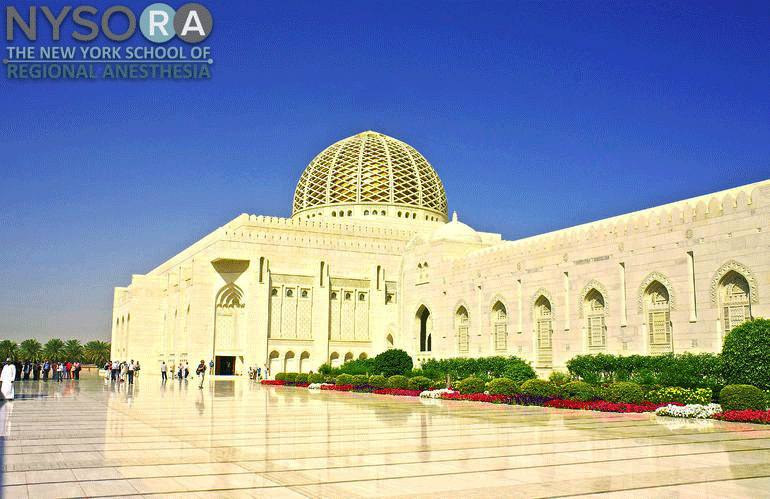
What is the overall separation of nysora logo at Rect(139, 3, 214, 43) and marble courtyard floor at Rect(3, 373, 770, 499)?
8.72 meters

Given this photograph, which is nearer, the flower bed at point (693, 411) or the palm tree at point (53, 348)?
the flower bed at point (693, 411)

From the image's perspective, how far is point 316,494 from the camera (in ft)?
19.8

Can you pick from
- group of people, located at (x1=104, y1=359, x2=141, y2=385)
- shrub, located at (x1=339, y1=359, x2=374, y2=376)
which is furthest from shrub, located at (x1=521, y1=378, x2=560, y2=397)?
group of people, located at (x1=104, y1=359, x2=141, y2=385)

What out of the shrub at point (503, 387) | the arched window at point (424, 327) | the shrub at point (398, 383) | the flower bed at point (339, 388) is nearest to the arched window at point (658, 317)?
A: the shrub at point (503, 387)

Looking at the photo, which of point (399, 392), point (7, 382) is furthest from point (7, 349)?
point (399, 392)

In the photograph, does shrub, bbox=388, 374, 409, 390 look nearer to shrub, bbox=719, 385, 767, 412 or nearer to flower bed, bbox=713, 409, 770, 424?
shrub, bbox=719, 385, 767, 412

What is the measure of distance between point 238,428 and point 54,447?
306cm

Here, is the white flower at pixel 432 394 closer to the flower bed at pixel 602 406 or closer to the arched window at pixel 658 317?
the flower bed at pixel 602 406

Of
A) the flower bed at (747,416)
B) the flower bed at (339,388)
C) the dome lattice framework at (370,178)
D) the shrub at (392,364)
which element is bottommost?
the flower bed at (339,388)

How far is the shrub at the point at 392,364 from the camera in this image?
88.1 ft

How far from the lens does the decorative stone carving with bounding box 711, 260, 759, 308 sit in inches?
722

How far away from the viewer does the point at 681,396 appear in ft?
48.9

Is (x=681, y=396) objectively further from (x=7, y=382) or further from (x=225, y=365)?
(x=225, y=365)

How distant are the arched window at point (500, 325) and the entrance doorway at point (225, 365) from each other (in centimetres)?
1424
